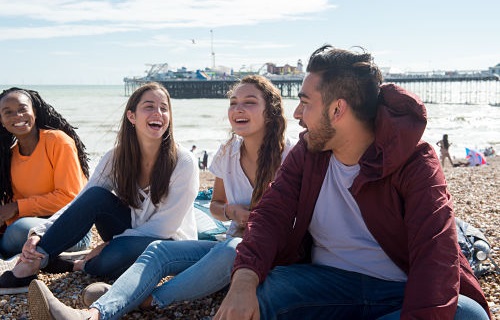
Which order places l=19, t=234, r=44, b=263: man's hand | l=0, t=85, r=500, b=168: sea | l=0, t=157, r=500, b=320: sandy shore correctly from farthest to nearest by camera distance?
l=0, t=85, r=500, b=168: sea → l=19, t=234, r=44, b=263: man's hand → l=0, t=157, r=500, b=320: sandy shore

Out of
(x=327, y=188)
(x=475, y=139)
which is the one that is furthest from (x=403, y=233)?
(x=475, y=139)

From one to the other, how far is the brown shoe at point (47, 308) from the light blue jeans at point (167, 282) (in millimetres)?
170

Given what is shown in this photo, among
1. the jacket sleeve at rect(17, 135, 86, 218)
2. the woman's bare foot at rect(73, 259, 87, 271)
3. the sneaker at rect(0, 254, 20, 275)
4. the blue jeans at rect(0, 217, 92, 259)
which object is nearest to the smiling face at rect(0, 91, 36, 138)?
the jacket sleeve at rect(17, 135, 86, 218)

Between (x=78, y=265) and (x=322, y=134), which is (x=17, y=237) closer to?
(x=78, y=265)

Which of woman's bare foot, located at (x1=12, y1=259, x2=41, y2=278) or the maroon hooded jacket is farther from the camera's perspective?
woman's bare foot, located at (x1=12, y1=259, x2=41, y2=278)

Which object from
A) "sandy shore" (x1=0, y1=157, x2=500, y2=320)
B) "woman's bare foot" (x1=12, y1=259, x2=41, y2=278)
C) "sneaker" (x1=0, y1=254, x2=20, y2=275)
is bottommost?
"sandy shore" (x1=0, y1=157, x2=500, y2=320)

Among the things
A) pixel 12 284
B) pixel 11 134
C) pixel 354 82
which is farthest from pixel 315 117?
pixel 11 134

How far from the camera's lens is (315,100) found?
2.06 m

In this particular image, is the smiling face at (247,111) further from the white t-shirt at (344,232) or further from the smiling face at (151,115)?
the white t-shirt at (344,232)

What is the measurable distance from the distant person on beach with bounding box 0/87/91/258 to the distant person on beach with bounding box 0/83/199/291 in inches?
18.9

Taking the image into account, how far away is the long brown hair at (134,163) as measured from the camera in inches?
118

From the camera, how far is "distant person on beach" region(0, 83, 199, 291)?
111 inches

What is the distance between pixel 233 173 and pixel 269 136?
0.31 metres

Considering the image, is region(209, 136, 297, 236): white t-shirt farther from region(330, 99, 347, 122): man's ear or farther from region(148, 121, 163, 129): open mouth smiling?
region(330, 99, 347, 122): man's ear
